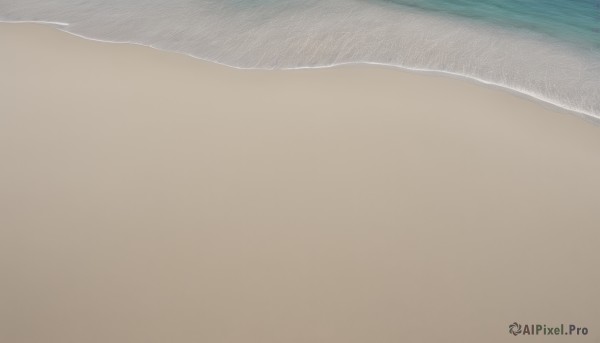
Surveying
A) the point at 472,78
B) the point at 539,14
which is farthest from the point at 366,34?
the point at 539,14

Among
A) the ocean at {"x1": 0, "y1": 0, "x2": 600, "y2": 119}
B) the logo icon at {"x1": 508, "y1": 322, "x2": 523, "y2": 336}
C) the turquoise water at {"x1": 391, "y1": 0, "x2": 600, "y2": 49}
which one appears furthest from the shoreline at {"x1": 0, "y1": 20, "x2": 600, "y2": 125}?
the logo icon at {"x1": 508, "y1": 322, "x2": 523, "y2": 336}

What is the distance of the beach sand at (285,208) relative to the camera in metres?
2.20

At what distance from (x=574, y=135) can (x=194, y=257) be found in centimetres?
256

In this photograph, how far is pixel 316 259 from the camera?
244 cm

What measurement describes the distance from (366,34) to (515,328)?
299 cm

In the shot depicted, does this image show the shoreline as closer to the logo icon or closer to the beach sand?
the beach sand

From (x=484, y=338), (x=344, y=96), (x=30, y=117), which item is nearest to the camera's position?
(x=484, y=338)

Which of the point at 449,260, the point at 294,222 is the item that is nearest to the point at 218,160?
the point at 294,222

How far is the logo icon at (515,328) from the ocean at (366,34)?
208 centimetres

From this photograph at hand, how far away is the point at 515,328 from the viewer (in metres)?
2.20

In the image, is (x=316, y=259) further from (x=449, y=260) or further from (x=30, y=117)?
(x=30, y=117)

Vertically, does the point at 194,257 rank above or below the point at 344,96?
below

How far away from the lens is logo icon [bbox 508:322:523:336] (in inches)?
86.1

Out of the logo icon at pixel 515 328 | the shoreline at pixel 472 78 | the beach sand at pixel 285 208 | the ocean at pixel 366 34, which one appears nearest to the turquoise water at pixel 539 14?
the ocean at pixel 366 34
